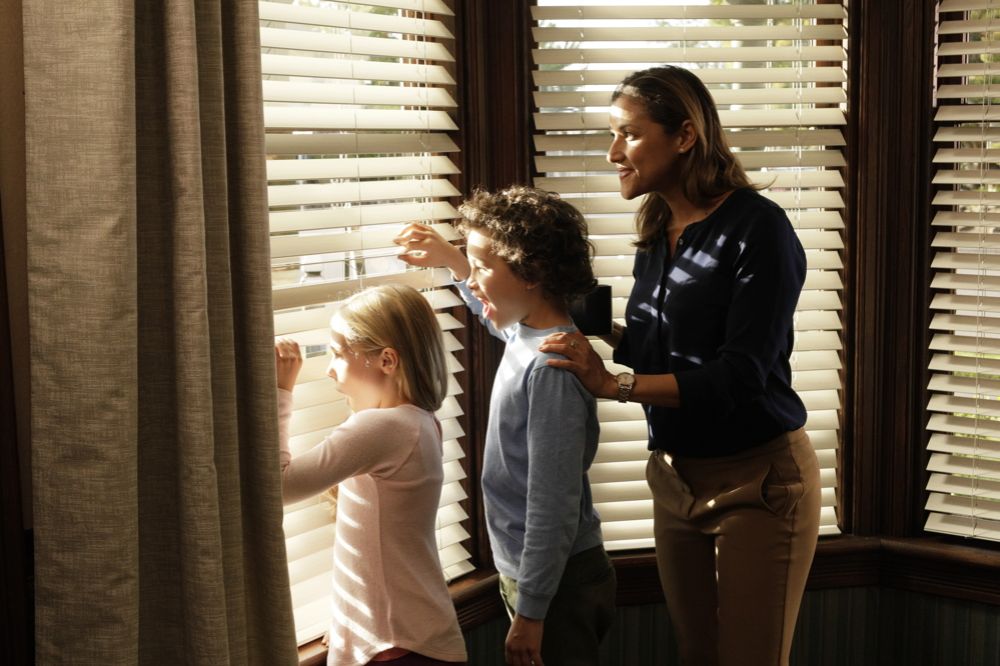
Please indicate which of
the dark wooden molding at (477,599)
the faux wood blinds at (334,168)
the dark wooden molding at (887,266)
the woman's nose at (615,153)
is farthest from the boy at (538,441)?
the dark wooden molding at (887,266)

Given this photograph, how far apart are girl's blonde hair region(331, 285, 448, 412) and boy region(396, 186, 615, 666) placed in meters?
0.14

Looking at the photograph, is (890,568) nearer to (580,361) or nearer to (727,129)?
(727,129)

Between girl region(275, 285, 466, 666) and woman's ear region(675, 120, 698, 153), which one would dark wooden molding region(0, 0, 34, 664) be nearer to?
girl region(275, 285, 466, 666)

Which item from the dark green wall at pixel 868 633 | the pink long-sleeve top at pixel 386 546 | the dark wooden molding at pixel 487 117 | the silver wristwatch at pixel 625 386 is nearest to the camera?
the pink long-sleeve top at pixel 386 546

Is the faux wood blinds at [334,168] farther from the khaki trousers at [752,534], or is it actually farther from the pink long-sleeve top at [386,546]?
the khaki trousers at [752,534]

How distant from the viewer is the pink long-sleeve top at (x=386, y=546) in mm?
1696

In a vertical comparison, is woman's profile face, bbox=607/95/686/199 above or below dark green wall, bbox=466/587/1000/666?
above

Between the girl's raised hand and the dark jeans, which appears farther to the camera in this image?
the dark jeans

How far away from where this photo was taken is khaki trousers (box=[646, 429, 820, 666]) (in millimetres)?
1894

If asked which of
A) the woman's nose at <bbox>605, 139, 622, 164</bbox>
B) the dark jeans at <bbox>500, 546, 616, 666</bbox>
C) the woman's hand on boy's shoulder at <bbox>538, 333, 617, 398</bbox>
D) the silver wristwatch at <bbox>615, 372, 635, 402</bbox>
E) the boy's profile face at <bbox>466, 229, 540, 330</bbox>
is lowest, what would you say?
the dark jeans at <bbox>500, 546, 616, 666</bbox>

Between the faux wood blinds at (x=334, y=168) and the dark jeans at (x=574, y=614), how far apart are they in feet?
1.36

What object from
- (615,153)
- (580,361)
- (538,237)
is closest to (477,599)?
(580,361)

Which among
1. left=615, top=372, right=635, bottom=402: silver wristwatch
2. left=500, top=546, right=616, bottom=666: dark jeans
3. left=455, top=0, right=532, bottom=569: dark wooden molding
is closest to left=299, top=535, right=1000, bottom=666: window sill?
left=455, top=0, right=532, bottom=569: dark wooden molding

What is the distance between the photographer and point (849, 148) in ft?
8.38
